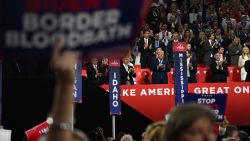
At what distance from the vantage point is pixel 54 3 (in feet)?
8.91

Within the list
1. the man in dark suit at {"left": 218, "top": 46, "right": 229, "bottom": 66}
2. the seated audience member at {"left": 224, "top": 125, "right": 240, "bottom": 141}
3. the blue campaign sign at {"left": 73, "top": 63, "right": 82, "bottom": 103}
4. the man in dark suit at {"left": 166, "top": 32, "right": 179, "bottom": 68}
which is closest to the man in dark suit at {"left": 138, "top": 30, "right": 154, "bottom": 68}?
the man in dark suit at {"left": 166, "top": 32, "right": 179, "bottom": 68}

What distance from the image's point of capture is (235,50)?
21.0 m

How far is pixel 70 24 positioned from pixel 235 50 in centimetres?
1855

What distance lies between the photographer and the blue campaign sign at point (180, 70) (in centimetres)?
1590

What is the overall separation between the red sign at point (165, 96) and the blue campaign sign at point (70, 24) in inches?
625

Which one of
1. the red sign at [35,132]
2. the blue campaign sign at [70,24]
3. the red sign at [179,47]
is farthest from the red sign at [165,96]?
Result: the blue campaign sign at [70,24]

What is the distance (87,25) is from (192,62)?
17302mm

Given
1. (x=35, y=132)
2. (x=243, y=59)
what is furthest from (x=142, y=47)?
(x=35, y=132)

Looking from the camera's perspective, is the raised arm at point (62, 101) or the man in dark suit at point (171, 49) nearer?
the raised arm at point (62, 101)

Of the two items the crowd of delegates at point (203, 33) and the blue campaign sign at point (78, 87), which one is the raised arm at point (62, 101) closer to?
the blue campaign sign at point (78, 87)

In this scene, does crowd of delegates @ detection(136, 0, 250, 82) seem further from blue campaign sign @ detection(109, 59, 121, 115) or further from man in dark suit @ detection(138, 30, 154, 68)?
blue campaign sign @ detection(109, 59, 121, 115)

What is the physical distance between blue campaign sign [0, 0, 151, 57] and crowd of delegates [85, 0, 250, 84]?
47.7 ft

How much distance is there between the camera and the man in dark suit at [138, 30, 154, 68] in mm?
20391

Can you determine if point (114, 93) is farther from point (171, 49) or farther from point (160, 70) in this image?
point (171, 49)
